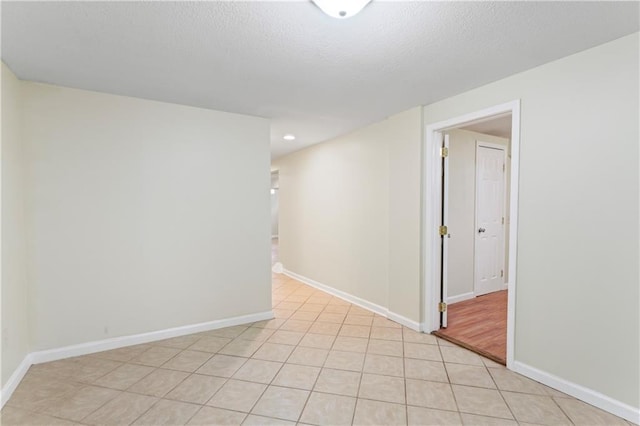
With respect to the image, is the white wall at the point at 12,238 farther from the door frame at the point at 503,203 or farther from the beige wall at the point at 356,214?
the door frame at the point at 503,203

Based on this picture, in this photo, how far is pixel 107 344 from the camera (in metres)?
2.83

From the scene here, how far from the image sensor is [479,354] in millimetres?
2752

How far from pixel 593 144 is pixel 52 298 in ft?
13.8

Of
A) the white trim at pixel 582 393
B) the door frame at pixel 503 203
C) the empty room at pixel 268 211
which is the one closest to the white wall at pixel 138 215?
the empty room at pixel 268 211

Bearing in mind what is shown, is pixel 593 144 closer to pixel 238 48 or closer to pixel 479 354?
pixel 479 354

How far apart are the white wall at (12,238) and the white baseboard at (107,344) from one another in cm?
7

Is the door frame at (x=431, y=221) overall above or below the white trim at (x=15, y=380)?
above

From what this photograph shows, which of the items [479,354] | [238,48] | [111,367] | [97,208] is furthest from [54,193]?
[479,354]

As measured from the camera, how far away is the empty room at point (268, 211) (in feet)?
6.08

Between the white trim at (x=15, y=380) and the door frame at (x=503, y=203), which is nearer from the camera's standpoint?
the white trim at (x=15, y=380)

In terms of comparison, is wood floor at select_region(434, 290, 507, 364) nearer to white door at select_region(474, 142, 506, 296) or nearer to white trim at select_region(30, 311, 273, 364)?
white door at select_region(474, 142, 506, 296)

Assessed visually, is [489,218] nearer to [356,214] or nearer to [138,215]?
[356,214]

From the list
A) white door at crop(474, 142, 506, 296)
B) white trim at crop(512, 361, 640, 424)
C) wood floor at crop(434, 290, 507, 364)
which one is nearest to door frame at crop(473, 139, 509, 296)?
white door at crop(474, 142, 506, 296)

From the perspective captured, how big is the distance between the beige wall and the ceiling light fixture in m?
1.85
